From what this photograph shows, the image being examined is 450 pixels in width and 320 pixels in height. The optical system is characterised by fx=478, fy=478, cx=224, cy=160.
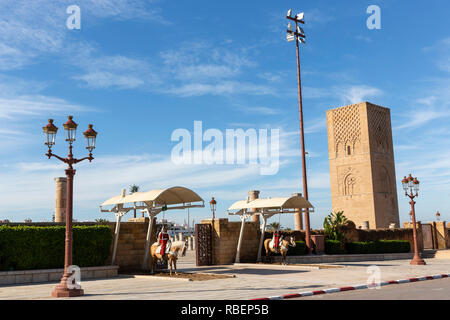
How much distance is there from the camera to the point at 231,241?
84.4ft

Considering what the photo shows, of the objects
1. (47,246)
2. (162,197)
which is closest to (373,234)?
(162,197)

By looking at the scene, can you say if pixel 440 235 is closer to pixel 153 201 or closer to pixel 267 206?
pixel 267 206

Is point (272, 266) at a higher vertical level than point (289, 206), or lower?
lower

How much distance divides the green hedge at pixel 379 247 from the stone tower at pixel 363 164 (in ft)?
92.0

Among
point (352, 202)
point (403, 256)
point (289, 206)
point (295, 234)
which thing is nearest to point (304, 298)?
point (289, 206)

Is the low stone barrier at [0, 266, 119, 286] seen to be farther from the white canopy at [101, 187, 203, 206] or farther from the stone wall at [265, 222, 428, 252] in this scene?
the stone wall at [265, 222, 428, 252]

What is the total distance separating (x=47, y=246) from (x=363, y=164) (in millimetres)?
52535

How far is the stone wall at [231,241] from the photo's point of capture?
25.2 m

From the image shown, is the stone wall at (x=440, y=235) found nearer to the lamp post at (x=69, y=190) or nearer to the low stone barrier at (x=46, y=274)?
the low stone barrier at (x=46, y=274)

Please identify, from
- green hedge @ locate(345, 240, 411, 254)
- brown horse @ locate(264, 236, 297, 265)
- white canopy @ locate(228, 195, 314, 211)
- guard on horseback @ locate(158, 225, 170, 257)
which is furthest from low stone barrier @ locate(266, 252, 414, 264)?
guard on horseback @ locate(158, 225, 170, 257)

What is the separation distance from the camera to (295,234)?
30359 millimetres
